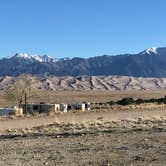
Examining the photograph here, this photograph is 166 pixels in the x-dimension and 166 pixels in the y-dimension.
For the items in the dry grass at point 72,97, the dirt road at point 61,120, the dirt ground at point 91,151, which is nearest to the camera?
the dirt ground at point 91,151

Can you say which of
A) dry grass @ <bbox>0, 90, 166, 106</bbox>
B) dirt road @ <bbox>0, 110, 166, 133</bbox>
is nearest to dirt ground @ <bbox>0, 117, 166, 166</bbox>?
dirt road @ <bbox>0, 110, 166, 133</bbox>

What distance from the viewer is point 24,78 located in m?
75.4

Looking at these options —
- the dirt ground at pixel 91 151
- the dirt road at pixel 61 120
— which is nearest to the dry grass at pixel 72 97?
the dirt road at pixel 61 120

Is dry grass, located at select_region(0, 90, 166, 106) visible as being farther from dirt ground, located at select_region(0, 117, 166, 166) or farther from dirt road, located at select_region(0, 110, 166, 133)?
dirt ground, located at select_region(0, 117, 166, 166)

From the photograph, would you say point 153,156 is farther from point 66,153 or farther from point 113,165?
point 66,153

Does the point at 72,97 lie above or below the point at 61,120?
above

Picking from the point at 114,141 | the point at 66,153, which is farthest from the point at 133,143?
the point at 66,153

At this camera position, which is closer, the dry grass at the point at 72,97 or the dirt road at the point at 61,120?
the dirt road at the point at 61,120

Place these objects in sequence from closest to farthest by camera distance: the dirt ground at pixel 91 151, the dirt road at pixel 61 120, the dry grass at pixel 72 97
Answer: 1. the dirt ground at pixel 91 151
2. the dirt road at pixel 61 120
3. the dry grass at pixel 72 97

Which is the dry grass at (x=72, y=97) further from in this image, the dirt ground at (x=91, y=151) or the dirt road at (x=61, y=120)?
the dirt ground at (x=91, y=151)

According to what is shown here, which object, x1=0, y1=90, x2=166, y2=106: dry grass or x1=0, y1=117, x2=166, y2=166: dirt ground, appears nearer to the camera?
x1=0, y1=117, x2=166, y2=166: dirt ground

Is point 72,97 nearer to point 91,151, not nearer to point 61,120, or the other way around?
point 61,120

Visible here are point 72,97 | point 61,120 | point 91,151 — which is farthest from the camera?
point 72,97

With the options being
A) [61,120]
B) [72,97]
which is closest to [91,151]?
[61,120]
